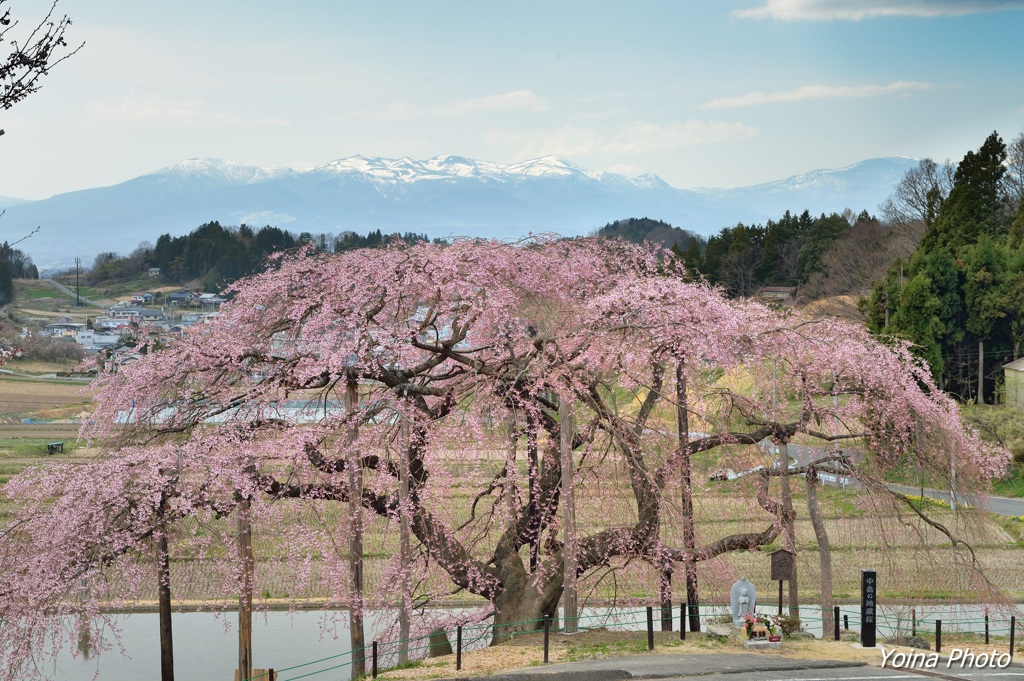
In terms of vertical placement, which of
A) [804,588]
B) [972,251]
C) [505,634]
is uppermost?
[972,251]

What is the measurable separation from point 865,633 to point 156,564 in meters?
11.8

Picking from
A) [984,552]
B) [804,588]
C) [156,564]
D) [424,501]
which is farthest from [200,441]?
[984,552]

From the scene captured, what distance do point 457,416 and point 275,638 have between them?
23.9 ft

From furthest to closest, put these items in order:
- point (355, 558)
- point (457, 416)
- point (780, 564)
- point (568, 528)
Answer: point (457, 416) → point (780, 564) → point (355, 558) → point (568, 528)

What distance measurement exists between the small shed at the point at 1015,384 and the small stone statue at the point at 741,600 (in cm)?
3375

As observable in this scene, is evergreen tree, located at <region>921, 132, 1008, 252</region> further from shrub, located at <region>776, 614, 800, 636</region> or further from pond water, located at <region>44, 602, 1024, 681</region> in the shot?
shrub, located at <region>776, 614, 800, 636</region>

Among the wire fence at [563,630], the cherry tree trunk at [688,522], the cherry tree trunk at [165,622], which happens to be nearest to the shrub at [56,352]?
the wire fence at [563,630]

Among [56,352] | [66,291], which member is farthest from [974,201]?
[66,291]

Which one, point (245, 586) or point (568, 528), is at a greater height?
point (568, 528)

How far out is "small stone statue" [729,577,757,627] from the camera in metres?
16.4

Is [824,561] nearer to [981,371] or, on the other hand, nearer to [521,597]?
[521,597]

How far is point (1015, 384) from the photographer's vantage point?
4572cm

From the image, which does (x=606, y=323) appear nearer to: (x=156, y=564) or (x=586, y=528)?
(x=586, y=528)

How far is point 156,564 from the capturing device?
17.9 metres
